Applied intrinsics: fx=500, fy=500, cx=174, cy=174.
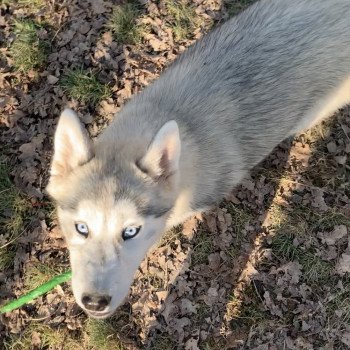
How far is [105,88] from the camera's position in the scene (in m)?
5.71

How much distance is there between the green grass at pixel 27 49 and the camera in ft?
18.9

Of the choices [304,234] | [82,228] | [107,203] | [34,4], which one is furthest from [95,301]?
[34,4]

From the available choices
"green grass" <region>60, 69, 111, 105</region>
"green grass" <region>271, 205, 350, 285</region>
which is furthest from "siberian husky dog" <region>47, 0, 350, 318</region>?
"green grass" <region>60, 69, 111, 105</region>

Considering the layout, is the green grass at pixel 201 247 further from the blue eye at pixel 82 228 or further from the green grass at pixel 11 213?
the blue eye at pixel 82 228

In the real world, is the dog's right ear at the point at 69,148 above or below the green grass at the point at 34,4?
above

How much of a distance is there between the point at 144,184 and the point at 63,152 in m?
0.60

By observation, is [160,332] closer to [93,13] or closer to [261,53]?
[261,53]

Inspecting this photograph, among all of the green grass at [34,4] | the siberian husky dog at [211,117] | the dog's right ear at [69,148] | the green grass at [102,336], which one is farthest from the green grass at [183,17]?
the green grass at [102,336]

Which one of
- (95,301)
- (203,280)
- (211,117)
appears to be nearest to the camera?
(95,301)

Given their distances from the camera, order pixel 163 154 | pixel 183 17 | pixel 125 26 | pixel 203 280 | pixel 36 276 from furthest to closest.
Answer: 1. pixel 183 17
2. pixel 125 26
3. pixel 203 280
4. pixel 36 276
5. pixel 163 154

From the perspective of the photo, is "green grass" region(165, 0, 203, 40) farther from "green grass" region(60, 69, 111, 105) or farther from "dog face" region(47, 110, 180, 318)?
"dog face" region(47, 110, 180, 318)

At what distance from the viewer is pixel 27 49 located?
579 cm

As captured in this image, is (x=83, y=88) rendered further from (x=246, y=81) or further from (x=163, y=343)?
(x=163, y=343)

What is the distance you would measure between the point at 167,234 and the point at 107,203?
2.15 m
